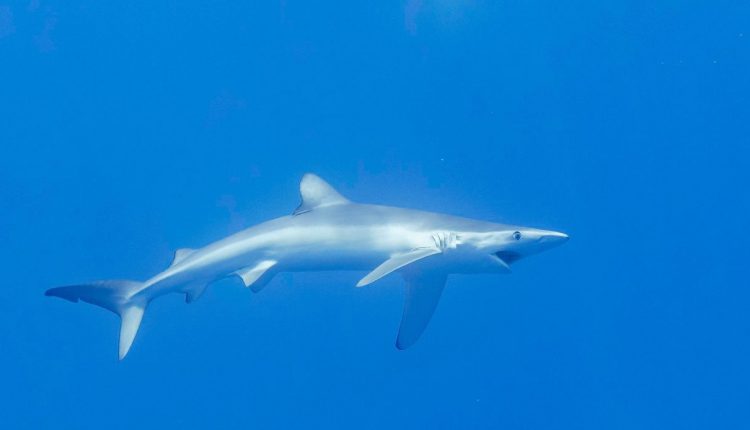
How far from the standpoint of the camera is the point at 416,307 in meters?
6.58

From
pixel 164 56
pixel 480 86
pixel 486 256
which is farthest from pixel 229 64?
pixel 486 256

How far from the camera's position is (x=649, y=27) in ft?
40.3

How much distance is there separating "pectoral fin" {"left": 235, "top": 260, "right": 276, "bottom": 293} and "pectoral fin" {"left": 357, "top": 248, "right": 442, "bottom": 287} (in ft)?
3.90

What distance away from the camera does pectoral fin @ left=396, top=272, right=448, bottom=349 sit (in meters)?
6.53

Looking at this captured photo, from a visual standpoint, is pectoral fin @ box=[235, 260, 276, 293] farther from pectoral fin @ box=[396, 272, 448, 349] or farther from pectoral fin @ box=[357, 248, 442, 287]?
pectoral fin @ box=[396, 272, 448, 349]

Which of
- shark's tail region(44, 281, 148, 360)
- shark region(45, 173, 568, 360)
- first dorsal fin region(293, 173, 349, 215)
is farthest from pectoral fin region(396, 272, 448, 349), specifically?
shark's tail region(44, 281, 148, 360)

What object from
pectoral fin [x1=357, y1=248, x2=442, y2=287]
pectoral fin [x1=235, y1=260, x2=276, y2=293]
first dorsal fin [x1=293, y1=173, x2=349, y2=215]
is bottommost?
pectoral fin [x1=357, y1=248, x2=442, y2=287]

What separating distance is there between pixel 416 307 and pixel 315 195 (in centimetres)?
156

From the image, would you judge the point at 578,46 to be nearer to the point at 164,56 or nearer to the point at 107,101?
the point at 164,56

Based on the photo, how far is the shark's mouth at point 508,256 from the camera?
5648mm

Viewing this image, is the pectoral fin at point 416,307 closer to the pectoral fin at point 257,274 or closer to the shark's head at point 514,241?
the shark's head at point 514,241

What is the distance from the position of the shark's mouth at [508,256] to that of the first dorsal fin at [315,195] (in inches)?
67.5

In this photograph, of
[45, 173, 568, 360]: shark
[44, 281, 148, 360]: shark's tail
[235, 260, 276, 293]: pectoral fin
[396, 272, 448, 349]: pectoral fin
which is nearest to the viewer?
[45, 173, 568, 360]: shark

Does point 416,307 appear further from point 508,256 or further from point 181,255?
point 181,255
